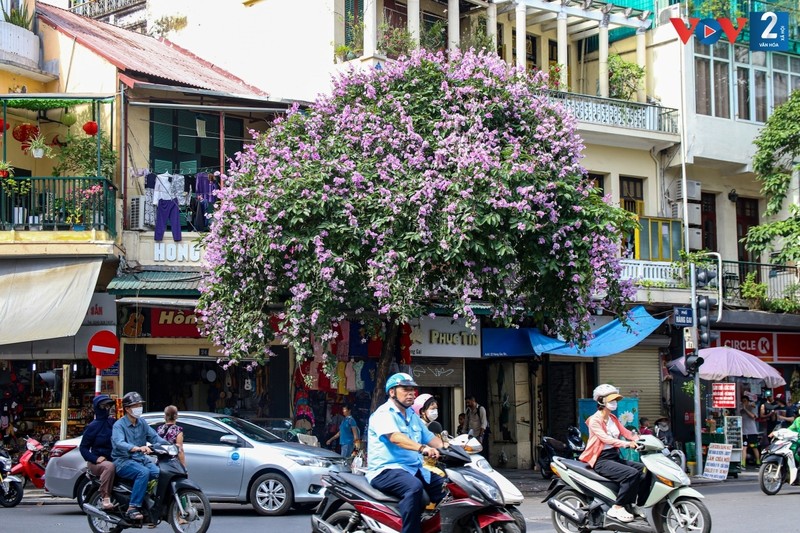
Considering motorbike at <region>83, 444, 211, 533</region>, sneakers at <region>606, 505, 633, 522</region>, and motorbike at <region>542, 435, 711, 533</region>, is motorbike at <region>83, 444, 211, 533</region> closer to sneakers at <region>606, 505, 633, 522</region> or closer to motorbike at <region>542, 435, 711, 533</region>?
motorbike at <region>542, 435, 711, 533</region>

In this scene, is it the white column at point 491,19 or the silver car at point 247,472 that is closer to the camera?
the silver car at point 247,472

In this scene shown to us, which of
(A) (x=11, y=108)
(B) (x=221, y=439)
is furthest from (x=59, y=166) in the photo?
(B) (x=221, y=439)

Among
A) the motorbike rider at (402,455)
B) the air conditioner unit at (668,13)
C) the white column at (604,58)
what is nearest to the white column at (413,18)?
the white column at (604,58)

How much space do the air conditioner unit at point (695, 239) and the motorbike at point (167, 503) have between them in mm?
18859

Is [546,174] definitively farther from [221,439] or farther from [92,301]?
[92,301]

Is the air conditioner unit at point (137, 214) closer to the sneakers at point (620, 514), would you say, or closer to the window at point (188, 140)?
the window at point (188, 140)

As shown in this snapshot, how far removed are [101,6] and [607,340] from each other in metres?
18.2

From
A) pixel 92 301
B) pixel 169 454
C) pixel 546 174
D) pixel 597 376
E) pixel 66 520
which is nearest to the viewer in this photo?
pixel 169 454

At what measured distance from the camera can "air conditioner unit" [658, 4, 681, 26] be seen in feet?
89.6

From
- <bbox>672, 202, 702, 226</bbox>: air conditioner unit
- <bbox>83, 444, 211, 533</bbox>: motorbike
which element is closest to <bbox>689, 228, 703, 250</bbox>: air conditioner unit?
<bbox>672, 202, 702, 226</bbox>: air conditioner unit

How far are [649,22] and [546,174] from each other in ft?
39.0

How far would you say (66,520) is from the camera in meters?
14.4

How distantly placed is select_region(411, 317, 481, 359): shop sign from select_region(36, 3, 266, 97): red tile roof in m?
5.93

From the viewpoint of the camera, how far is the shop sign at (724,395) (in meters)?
22.8
